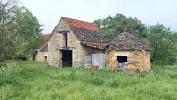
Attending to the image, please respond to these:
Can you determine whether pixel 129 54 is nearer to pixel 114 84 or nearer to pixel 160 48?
pixel 114 84

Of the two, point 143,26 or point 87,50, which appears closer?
point 87,50

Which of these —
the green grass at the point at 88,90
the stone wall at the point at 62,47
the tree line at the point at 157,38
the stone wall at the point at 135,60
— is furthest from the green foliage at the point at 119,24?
the green grass at the point at 88,90

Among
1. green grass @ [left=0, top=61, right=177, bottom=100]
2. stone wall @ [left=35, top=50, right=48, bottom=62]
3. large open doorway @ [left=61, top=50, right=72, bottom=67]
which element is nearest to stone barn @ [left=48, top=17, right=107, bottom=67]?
large open doorway @ [left=61, top=50, right=72, bottom=67]

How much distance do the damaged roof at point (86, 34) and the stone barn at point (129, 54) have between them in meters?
1.84

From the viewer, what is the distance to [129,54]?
29344 mm

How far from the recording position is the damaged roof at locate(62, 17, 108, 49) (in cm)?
3241

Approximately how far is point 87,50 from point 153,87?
47.4 ft

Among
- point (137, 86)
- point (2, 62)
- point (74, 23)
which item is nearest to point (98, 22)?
point (74, 23)

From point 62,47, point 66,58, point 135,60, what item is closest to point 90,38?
point 62,47

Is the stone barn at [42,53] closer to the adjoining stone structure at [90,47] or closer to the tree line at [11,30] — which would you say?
the adjoining stone structure at [90,47]

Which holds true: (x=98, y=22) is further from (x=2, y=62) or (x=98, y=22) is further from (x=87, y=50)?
(x=2, y=62)

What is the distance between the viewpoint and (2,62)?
85.5 ft

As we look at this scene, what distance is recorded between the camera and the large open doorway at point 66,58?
34909 millimetres

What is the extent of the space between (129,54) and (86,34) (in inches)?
237
